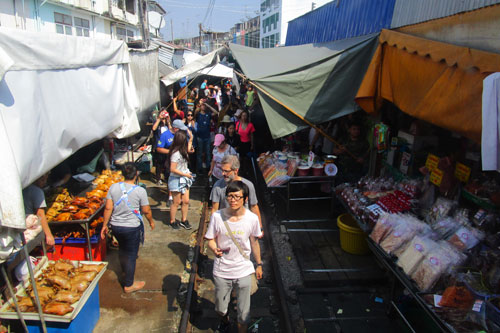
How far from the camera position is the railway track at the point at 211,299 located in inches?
173

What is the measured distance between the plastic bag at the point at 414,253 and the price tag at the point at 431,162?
146 centimetres

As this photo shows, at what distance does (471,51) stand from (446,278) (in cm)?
235

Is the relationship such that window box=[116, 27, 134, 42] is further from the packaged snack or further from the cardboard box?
the packaged snack

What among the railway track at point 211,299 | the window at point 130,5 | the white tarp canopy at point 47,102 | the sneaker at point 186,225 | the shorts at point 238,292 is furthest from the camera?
the window at point 130,5

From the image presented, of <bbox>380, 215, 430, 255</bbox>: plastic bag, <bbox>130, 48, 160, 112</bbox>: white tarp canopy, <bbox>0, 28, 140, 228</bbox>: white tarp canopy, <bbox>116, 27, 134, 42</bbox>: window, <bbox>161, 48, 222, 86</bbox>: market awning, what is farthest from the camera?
<bbox>116, 27, 134, 42</bbox>: window

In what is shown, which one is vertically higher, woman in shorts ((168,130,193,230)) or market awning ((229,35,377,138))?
market awning ((229,35,377,138))

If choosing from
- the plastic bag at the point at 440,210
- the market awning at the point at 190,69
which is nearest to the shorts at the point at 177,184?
the plastic bag at the point at 440,210

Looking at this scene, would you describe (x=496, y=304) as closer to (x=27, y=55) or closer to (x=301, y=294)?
(x=301, y=294)

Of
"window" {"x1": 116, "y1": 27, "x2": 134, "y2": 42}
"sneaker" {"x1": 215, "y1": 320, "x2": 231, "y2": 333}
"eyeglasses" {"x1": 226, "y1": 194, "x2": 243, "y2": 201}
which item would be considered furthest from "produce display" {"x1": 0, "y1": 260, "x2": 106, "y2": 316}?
"window" {"x1": 116, "y1": 27, "x2": 134, "y2": 42}

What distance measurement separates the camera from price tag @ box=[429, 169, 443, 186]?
4801mm

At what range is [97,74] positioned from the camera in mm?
5227

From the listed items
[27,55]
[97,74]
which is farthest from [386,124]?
[27,55]

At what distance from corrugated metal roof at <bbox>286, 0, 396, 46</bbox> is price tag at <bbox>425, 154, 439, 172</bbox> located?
2.84m

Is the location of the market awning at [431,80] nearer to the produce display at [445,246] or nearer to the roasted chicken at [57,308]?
the produce display at [445,246]
